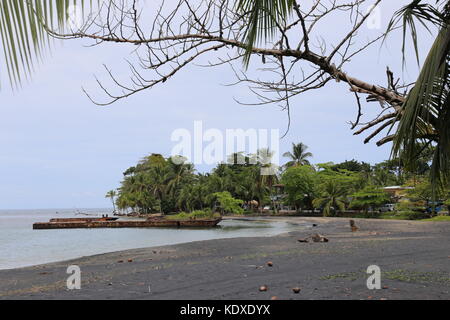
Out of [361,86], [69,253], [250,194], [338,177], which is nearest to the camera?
[361,86]

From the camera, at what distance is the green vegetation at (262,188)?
4734 centimetres

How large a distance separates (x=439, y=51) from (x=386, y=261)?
911cm

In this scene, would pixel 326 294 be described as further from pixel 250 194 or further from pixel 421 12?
pixel 250 194

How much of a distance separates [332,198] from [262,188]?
12309 millimetres

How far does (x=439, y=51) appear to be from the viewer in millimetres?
2170

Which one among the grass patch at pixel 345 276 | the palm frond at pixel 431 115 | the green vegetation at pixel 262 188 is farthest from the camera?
the green vegetation at pixel 262 188

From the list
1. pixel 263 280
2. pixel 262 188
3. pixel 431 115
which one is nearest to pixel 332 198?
pixel 262 188

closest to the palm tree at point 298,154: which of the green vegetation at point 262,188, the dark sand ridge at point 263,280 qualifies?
the green vegetation at point 262,188

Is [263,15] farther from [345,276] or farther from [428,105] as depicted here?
[345,276]

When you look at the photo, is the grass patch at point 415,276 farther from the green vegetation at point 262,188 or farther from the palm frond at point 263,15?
the green vegetation at point 262,188

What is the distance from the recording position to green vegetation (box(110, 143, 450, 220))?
47344 millimetres

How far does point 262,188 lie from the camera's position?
5900 cm

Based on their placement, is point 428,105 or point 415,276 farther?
point 415,276

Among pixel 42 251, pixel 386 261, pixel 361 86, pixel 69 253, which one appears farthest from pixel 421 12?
pixel 42 251
